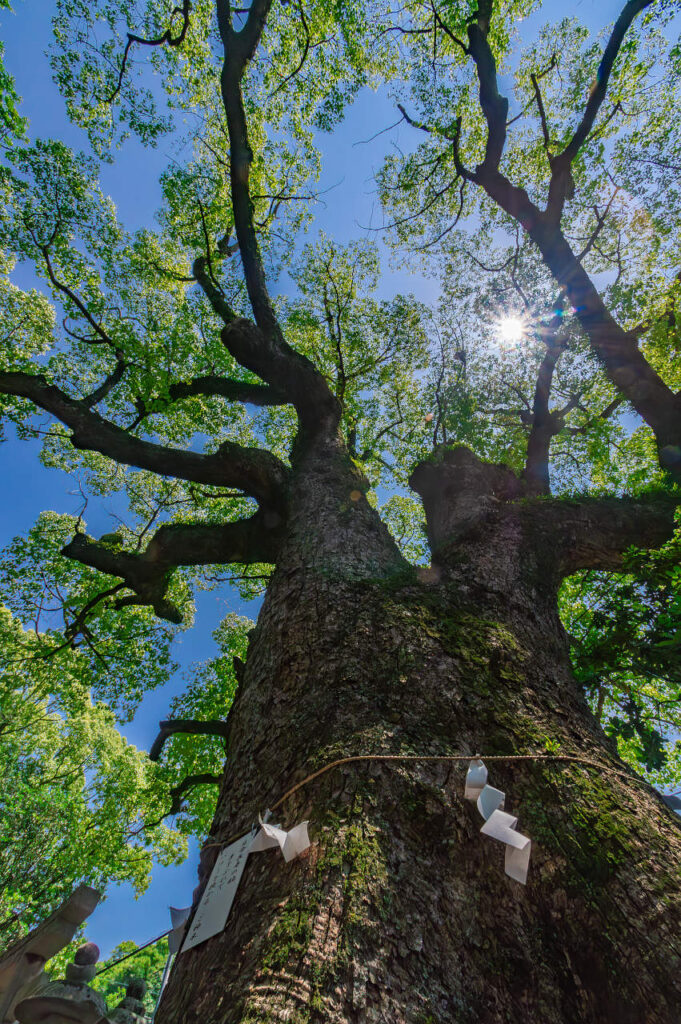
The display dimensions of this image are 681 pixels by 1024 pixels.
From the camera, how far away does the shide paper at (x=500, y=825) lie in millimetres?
1459

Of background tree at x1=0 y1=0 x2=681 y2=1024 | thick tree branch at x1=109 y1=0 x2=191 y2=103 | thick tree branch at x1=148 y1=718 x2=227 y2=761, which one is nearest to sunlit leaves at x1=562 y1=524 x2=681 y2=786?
background tree at x1=0 y1=0 x2=681 y2=1024

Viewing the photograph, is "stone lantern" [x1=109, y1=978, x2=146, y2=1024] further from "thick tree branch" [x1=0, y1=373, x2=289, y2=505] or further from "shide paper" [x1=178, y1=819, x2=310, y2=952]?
"thick tree branch" [x1=0, y1=373, x2=289, y2=505]

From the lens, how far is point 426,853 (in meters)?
1.56

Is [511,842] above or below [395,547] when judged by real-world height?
below

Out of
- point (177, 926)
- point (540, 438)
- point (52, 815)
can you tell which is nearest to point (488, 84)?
point (540, 438)

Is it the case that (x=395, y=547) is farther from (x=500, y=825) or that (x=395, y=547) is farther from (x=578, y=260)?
(x=578, y=260)

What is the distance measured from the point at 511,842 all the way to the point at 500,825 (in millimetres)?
52

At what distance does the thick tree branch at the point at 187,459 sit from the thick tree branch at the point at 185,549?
1.35ft

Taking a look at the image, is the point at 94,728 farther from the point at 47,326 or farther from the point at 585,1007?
the point at 585,1007

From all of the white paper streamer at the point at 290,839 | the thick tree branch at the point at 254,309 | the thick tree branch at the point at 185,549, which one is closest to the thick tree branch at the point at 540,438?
the thick tree branch at the point at 254,309

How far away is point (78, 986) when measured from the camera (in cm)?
356

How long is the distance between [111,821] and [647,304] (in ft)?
62.4

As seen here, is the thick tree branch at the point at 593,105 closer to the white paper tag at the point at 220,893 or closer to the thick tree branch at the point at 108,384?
the thick tree branch at the point at 108,384

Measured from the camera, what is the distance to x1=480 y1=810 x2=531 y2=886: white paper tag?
1.46 metres
